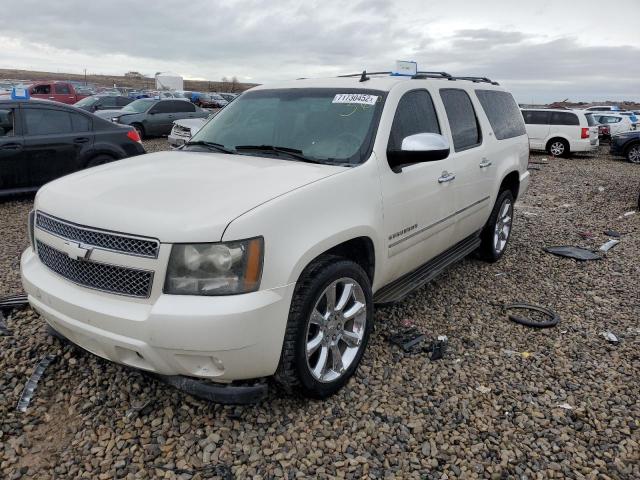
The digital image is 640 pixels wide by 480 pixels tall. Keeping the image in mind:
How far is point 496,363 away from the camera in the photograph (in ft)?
11.2

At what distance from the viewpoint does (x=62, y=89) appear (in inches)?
960

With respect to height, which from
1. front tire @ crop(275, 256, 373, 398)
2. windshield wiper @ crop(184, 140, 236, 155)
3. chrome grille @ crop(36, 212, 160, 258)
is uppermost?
windshield wiper @ crop(184, 140, 236, 155)

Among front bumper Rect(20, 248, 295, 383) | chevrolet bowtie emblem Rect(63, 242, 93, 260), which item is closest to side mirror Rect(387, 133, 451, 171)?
front bumper Rect(20, 248, 295, 383)

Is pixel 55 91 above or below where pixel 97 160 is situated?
above

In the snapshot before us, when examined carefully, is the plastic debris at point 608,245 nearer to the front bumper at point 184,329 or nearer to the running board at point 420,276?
the running board at point 420,276

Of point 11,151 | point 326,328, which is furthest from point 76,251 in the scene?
point 11,151

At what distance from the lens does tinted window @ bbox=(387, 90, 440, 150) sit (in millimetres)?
3361

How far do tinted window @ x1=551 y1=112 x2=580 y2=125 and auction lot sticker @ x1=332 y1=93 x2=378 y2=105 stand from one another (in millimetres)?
15655

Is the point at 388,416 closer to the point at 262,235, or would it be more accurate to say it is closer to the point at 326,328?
the point at 326,328

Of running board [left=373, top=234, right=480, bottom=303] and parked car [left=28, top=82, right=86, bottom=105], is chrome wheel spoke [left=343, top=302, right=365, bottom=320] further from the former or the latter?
parked car [left=28, top=82, right=86, bottom=105]

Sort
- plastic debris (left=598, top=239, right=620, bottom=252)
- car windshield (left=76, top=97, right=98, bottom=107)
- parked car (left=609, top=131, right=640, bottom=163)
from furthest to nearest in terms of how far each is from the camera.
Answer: car windshield (left=76, top=97, right=98, bottom=107), parked car (left=609, top=131, right=640, bottom=163), plastic debris (left=598, top=239, right=620, bottom=252)

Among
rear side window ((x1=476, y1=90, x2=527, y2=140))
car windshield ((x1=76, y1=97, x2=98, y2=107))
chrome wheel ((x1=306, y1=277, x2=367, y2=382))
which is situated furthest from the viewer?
car windshield ((x1=76, y1=97, x2=98, y2=107))

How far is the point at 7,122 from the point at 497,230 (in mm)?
6780

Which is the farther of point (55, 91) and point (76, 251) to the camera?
point (55, 91)
